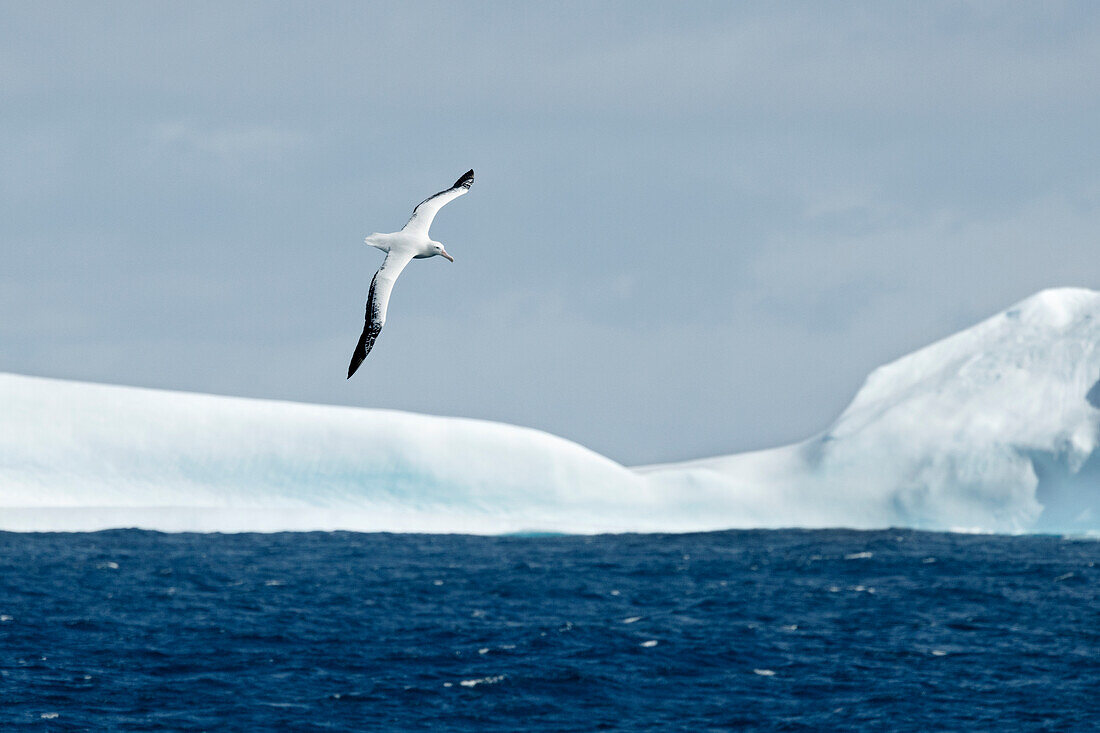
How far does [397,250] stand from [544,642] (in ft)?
42.3

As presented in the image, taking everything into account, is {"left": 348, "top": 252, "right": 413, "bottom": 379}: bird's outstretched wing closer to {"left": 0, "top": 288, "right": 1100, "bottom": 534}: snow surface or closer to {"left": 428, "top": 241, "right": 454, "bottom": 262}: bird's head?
{"left": 428, "top": 241, "right": 454, "bottom": 262}: bird's head

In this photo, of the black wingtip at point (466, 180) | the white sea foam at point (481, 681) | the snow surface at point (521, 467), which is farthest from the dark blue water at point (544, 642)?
the black wingtip at point (466, 180)

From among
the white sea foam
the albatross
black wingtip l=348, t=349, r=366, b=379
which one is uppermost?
the albatross

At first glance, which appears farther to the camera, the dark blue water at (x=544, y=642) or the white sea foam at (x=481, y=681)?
the white sea foam at (x=481, y=681)

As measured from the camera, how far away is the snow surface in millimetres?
38656

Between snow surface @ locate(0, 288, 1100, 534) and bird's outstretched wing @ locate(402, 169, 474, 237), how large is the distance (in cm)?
2868

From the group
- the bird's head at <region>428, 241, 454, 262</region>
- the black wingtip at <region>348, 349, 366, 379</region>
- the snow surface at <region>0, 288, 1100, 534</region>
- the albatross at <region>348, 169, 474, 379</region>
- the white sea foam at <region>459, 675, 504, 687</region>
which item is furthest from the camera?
the snow surface at <region>0, 288, 1100, 534</region>

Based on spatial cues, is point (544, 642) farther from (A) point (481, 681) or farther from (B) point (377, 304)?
(B) point (377, 304)

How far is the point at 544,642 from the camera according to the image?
67.8 feet

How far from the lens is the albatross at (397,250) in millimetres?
7809

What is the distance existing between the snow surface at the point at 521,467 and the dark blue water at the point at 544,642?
5.17 meters

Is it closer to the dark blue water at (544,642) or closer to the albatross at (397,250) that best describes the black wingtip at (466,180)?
the albatross at (397,250)

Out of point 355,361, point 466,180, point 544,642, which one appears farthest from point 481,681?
point 355,361

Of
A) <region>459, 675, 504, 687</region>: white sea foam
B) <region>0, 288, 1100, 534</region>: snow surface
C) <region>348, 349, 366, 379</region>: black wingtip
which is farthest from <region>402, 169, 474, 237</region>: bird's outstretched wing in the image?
<region>0, 288, 1100, 534</region>: snow surface
